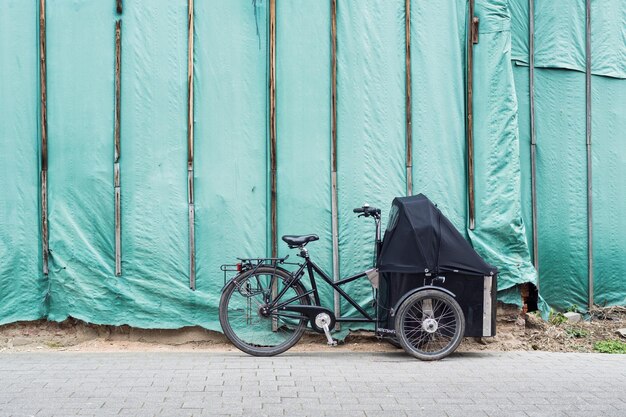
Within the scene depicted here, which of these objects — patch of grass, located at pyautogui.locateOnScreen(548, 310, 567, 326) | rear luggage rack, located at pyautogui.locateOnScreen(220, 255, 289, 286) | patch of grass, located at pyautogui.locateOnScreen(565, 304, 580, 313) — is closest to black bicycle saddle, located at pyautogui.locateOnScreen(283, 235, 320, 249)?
rear luggage rack, located at pyautogui.locateOnScreen(220, 255, 289, 286)

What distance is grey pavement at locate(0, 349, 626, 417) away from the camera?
5453 millimetres

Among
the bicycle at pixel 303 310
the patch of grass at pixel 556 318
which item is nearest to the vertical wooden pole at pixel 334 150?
the bicycle at pixel 303 310

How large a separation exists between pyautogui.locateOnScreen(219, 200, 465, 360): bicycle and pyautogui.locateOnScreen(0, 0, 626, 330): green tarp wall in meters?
0.34

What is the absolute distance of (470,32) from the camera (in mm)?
8125

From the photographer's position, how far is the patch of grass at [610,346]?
797 centimetres

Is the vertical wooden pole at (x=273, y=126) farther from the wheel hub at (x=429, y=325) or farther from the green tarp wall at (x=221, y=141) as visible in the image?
the wheel hub at (x=429, y=325)

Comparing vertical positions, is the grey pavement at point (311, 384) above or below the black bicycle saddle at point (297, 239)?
below

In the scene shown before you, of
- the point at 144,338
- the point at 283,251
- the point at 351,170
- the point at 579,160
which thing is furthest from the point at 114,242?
the point at 579,160

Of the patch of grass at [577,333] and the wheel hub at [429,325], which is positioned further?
the patch of grass at [577,333]

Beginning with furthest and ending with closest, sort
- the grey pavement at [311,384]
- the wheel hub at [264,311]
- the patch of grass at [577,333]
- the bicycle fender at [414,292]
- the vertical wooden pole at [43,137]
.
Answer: the patch of grass at [577,333]
the vertical wooden pole at [43,137]
the wheel hub at [264,311]
the bicycle fender at [414,292]
the grey pavement at [311,384]

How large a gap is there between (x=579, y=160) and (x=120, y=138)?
4.97m

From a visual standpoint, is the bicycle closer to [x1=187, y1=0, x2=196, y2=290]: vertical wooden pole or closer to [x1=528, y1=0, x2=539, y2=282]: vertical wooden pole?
[x1=187, y1=0, x2=196, y2=290]: vertical wooden pole

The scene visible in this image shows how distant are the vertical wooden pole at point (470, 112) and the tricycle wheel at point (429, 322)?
1.09 m

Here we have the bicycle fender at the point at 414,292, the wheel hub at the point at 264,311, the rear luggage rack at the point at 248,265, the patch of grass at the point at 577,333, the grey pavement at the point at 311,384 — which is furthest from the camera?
the patch of grass at the point at 577,333
